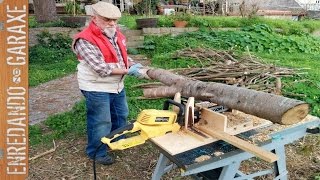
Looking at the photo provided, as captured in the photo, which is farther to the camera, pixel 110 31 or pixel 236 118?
pixel 110 31

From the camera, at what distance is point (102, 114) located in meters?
3.60

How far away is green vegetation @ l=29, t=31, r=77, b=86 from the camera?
25.1ft

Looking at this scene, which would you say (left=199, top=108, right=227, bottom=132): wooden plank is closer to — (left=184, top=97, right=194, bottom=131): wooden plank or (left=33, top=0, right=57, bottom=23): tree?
(left=184, top=97, right=194, bottom=131): wooden plank

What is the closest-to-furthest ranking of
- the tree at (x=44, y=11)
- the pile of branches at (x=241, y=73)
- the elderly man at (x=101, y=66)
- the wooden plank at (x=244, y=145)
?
the wooden plank at (x=244, y=145), the elderly man at (x=101, y=66), the pile of branches at (x=241, y=73), the tree at (x=44, y=11)

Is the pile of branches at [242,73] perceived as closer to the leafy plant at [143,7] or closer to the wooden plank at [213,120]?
the wooden plank at [213,120]

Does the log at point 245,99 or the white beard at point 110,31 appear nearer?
the log at point 245,99

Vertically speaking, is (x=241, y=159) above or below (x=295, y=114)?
below

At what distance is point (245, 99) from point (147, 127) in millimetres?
686

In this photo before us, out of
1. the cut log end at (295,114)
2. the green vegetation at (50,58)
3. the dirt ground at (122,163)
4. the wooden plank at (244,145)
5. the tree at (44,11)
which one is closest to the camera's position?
the wooden plank at (244,145)

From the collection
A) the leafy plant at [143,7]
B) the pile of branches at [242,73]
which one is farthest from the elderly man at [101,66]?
the leafy plant at [143,7]

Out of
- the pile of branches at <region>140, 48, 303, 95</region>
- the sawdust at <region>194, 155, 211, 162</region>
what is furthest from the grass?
the sawdust at <region>194, 155, 211, 162</region>

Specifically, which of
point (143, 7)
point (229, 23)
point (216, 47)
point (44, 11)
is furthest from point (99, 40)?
point (143, 7)

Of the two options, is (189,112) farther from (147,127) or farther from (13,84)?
(13,84)

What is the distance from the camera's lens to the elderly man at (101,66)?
3322 mm
